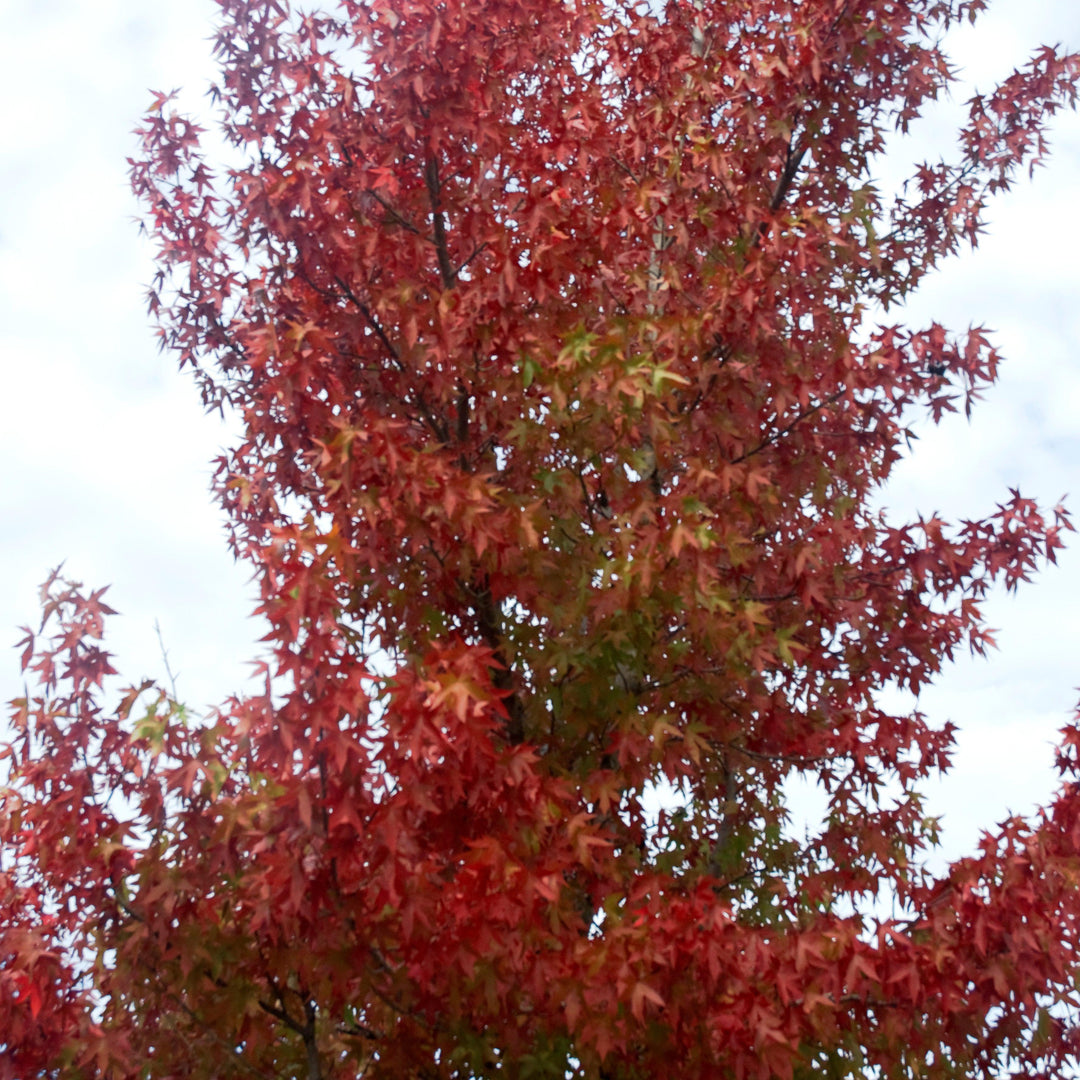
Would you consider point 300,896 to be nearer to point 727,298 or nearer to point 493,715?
point 493,715

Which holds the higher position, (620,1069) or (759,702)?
(759,702)

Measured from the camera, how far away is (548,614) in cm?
556

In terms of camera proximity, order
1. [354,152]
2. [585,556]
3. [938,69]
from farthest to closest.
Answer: [938,69] < [354,152] < [585,556]

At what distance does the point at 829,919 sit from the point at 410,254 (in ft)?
13.9

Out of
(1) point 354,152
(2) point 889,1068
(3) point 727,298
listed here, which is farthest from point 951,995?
(1) point 354,152

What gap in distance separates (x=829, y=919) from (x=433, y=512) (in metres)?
2.78

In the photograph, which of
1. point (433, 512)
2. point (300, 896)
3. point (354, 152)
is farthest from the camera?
point (354, 152)

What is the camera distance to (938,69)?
743cm

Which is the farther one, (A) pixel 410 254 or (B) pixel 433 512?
(A) pixel 410 254

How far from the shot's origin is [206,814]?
192 inches

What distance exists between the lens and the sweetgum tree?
176 inches

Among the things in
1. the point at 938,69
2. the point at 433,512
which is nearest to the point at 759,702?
the point at 433,512

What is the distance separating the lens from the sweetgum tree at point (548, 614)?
4469 millimetres

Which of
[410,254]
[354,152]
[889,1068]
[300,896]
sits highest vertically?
[354,152]
